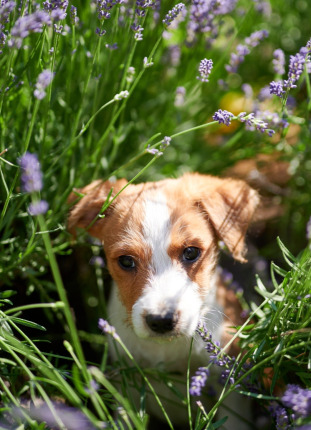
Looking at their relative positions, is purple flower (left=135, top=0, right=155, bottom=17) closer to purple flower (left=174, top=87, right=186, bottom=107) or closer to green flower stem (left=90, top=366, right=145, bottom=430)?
purple flower (left=174, top=87, right=186, bottom=107)

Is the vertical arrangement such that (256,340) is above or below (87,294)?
above

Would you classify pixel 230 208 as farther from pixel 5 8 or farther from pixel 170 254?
pixel 5 8

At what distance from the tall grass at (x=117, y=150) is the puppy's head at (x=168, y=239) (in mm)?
190

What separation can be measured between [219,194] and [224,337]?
67 cm

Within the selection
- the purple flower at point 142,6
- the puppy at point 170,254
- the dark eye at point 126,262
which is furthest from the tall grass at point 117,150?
the dark eye at point 126,262

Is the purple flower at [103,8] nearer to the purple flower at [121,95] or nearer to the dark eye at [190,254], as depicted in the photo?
the purple flower at [121,95]

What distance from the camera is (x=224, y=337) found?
Answer: 7.34ft

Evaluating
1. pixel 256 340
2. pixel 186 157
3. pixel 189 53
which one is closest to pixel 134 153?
pixel 186 157

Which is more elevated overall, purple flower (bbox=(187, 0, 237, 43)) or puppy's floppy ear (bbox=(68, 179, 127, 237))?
purple flower (bbox=(187, 0, 237, 43))

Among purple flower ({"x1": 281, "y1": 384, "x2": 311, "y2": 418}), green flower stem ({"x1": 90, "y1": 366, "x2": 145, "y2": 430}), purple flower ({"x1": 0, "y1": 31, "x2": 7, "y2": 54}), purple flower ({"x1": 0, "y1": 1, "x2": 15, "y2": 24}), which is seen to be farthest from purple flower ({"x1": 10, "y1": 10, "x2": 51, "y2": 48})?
purple flower ({"x1": 281, "y1": 384, "x2": 311, "y2": 418})

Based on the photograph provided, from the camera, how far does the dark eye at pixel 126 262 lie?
214 centimetres

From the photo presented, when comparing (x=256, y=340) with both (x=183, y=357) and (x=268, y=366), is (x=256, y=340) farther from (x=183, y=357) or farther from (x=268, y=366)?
(x=183, y=357)

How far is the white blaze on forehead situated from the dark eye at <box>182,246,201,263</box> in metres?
0.10

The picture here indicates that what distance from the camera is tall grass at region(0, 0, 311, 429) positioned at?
1.76 m
